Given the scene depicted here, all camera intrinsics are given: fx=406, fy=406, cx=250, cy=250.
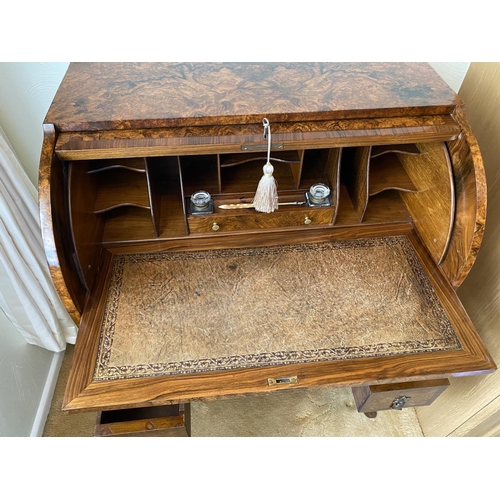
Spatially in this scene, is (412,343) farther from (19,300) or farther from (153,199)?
(19,300)

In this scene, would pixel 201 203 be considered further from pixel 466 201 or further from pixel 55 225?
pixel 466 201

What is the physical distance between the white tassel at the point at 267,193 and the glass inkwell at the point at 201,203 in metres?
0.14

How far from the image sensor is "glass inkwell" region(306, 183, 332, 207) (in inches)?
43.3

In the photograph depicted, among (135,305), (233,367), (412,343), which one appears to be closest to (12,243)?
(135,305)

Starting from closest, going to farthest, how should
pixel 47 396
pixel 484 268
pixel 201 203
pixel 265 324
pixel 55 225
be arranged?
pixel 55 225, pixel 265 324, pixel 201 203, pixel 484 268, pixel 47 396

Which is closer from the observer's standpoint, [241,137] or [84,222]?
[241,137]

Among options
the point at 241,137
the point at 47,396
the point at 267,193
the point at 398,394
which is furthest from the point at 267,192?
the point at 47,396

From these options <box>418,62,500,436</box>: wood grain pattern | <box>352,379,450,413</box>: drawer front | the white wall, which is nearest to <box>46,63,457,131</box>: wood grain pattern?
<box>418,62,500,436</box>: wood grain pattern

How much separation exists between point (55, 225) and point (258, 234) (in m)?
0.52

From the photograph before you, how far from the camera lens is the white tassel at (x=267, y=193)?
950mm

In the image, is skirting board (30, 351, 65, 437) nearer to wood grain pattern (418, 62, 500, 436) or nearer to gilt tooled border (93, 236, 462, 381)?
gilt tooled border (93, 236, 462, 381)

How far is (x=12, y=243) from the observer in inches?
48.9

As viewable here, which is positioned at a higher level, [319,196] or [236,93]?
[236,93]

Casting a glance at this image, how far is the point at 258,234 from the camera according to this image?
114 centimetres
